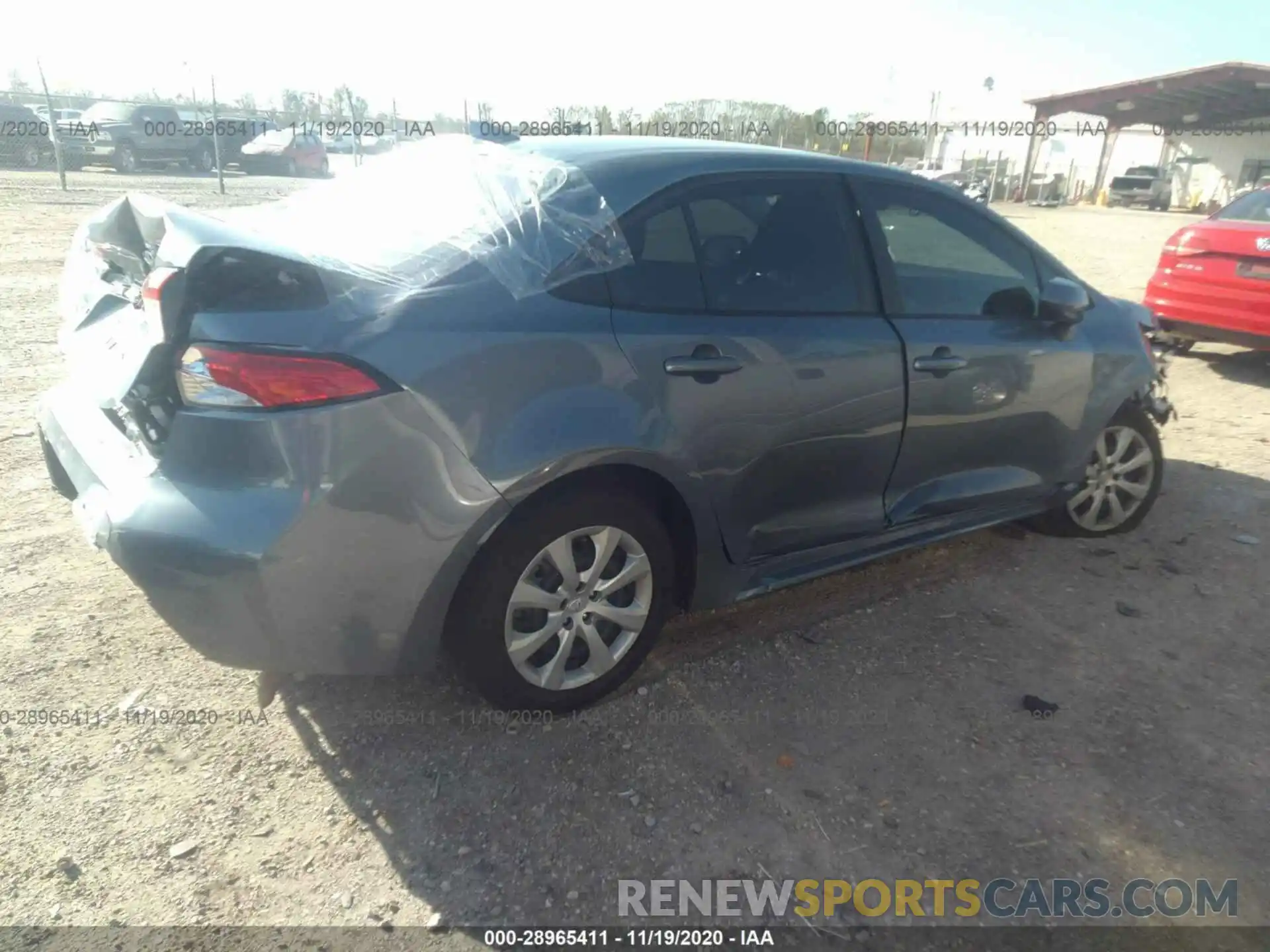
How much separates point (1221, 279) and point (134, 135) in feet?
72.3

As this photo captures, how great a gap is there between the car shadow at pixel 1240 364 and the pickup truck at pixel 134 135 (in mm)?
19449

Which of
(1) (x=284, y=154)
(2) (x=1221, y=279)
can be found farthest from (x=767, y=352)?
(1) (x=284, y=154)

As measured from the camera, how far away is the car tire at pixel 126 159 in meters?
21.0

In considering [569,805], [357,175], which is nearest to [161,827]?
[569,805]

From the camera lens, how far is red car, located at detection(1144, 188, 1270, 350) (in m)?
6.79

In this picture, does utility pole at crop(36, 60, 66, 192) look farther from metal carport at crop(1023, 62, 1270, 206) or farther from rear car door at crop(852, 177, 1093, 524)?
metal carport at crop(1023, 62, 1270, 206)

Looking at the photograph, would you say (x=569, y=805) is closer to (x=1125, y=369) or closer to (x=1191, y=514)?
(x=1125, y=369)

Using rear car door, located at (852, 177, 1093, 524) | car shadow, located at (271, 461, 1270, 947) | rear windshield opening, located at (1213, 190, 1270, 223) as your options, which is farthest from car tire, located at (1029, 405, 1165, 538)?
rear windshield opening, located at (1213, 190, 1270, 223)

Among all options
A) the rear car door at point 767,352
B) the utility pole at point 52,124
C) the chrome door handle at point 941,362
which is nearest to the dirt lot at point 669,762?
the rear car door at point 767,352

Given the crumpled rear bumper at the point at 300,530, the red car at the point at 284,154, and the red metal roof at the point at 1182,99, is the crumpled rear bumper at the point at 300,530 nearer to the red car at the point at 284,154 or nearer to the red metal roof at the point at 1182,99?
the red car at the point at 284,154

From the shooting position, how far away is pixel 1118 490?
4.33 m

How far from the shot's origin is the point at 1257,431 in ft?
20.0

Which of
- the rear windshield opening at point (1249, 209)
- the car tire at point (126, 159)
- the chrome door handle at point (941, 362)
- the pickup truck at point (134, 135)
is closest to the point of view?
the chrome door handle at point (941, 362)

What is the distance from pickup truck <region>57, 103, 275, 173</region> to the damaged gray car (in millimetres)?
20293
